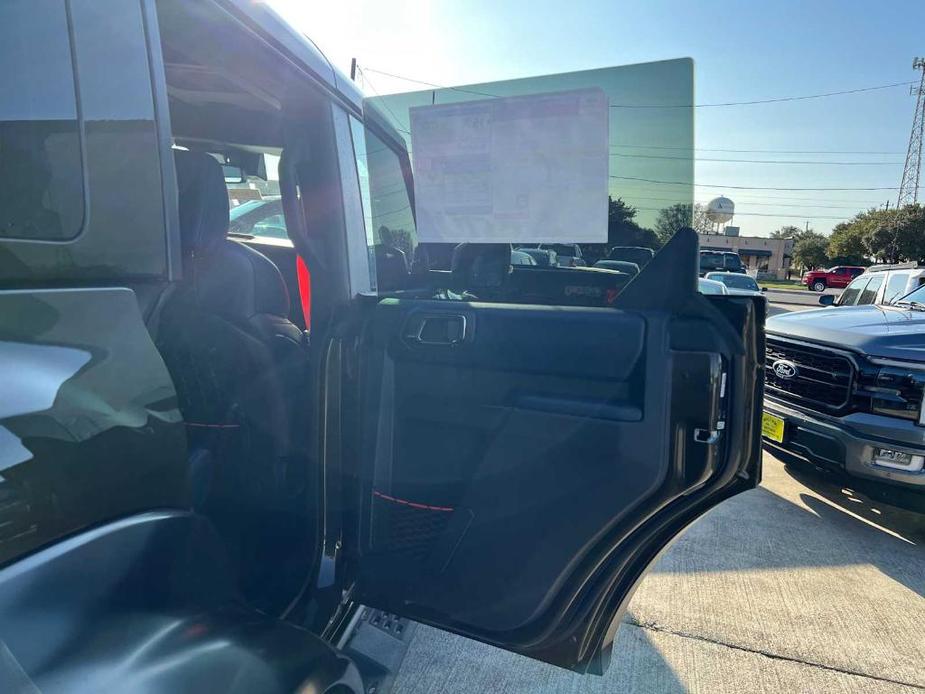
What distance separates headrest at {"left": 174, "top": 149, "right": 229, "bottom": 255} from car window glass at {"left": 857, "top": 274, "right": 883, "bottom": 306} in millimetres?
5409

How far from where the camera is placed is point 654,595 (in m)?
2.84

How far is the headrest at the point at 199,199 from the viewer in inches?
65.6

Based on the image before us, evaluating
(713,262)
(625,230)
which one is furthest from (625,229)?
(713,262)

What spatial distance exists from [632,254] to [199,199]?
1345 millimetres

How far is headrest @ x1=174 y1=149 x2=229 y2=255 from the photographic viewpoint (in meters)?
1.67

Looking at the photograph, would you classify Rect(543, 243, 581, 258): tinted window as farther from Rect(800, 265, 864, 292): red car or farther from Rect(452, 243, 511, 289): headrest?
Rect(800, 265, 864, 292): red car

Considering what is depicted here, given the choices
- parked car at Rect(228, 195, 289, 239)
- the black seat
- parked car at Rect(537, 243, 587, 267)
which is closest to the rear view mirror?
parked car at Rect(228, 195, 289, 239)

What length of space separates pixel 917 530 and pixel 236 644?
410cm

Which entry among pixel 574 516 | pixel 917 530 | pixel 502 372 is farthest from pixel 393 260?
pixel 917 530

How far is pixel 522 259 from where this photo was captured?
2043mm

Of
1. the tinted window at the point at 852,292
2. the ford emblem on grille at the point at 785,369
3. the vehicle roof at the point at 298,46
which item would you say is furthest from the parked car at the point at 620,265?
the tinted window at the point at 852,292

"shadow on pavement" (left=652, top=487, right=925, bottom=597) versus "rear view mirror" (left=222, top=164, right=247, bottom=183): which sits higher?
"rear view mirror" (left=222, top=164, right=247, bottom=183)

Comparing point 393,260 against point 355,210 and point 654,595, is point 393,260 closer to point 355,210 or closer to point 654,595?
point 355,210

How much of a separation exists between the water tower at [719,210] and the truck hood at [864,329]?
1643 millimetres
